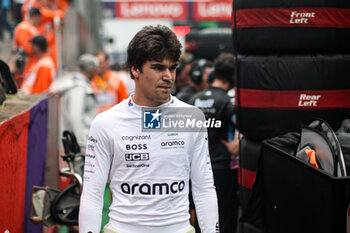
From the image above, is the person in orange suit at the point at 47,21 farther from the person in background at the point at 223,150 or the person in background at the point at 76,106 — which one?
the person in background at the point at 223,150

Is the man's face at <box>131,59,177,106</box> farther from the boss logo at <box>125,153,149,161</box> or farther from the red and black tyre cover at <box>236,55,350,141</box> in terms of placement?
the red and black tyre cover at <box>236,55,350,141</box>

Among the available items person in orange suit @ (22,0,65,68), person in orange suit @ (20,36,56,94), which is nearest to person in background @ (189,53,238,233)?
person in orange suit @ (20,36,56,94)

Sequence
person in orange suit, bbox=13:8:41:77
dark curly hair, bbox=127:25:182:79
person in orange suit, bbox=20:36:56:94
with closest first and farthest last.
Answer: dark curly hair, bbox=127:25:182:79, person in orange suit, bbox=20:36:56:94, person in orange suit, bbox=13:8:41:77

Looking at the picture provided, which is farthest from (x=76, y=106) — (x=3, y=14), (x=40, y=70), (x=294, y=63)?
(x=3, y=14)

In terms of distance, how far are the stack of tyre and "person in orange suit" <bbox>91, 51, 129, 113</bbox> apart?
6.26 metres

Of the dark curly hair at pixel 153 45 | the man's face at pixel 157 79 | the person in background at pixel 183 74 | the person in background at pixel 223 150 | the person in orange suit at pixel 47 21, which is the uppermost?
the person in orange suit at pixel 47 21

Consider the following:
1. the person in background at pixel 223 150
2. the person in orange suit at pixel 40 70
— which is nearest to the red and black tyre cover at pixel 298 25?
the person in background at pixel 223 150

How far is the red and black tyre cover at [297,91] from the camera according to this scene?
13.2ft

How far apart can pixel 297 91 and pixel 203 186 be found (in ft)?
5.07

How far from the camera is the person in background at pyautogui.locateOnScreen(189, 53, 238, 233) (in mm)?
5301

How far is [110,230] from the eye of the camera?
275 centimetres

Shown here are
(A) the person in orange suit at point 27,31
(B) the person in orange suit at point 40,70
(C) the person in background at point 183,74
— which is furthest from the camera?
(A) the person in orange suit at point 27,31

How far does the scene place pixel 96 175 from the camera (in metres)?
2.77

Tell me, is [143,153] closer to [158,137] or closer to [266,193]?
[158,137]
